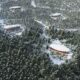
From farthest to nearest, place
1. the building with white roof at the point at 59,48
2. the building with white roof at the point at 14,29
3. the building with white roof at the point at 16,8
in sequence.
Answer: the building with white roof at the point at 16,8 < the building with white roof at the point at 14,29 < the building with white roof at the point at 59,48

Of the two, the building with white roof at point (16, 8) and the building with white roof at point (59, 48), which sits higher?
the building with white roof at point (16, 8)

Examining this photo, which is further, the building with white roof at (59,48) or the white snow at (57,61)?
the building with white roof at (59,48)

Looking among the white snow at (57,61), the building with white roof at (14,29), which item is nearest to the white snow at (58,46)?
the white snow at (57,61)

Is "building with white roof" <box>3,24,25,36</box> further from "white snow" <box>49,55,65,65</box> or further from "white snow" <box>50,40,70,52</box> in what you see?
"white snow" <box>49,55,65,65</box>

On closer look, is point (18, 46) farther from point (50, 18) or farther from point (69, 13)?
point (69, 13)

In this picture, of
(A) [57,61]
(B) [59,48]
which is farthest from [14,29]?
(A) [57,61]

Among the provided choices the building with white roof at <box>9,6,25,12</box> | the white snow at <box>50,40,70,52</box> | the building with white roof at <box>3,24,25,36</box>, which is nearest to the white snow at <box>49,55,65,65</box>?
the white snow at <box>50,40,70,52</box>

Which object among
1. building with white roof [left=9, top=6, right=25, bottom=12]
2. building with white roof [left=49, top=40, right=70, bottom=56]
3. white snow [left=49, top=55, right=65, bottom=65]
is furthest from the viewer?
building with white roof [left=9, top=6, right=25, bottom=12]

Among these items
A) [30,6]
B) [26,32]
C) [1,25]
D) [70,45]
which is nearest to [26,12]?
[30,6]

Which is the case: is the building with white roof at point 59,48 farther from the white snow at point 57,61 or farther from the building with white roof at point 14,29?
the building with white roof at point 14,29

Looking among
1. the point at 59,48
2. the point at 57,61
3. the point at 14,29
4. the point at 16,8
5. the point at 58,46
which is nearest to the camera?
the point at 57,61

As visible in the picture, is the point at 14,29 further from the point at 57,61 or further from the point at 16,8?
the point at 57,61
